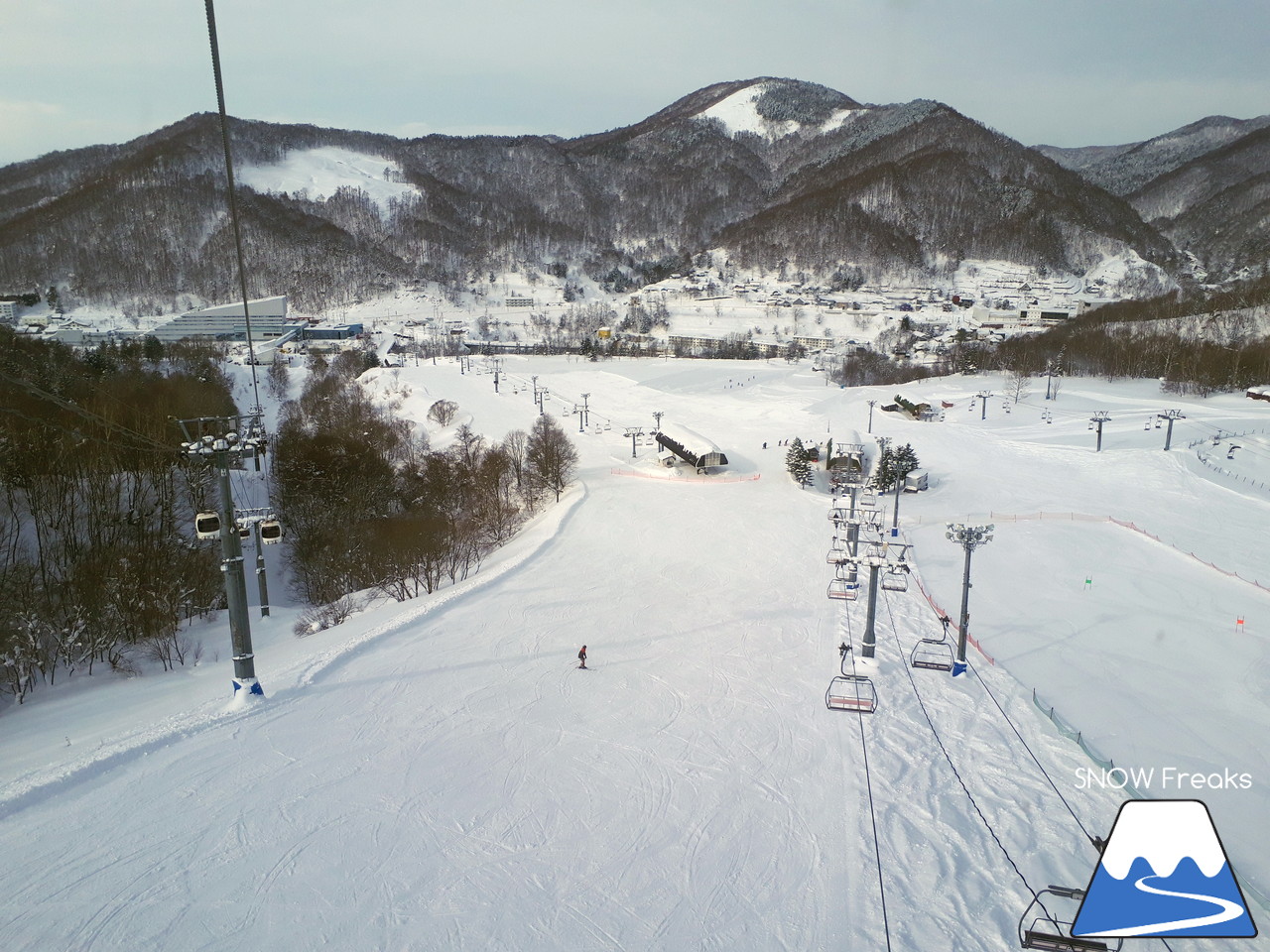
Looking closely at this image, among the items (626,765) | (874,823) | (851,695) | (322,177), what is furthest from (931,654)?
(322,177)

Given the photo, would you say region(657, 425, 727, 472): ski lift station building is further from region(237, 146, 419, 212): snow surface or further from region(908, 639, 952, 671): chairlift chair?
region(237, 146, 419, 212): snow surface

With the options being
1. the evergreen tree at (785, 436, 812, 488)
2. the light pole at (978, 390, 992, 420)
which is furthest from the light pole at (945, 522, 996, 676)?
the light pole at (978, 390, 992, 420)

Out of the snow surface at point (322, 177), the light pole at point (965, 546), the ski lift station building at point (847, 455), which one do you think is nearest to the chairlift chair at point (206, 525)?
the light pole at point (965, 546)

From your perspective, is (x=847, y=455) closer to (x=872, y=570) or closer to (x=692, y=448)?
(x=692, y=448)

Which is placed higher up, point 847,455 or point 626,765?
point 847,455

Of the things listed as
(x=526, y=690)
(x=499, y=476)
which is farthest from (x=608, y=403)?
(x=526, y=690)
